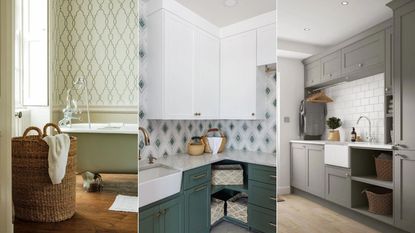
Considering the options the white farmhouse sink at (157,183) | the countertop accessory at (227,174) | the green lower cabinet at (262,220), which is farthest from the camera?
the green lower cabinet at (262,220)

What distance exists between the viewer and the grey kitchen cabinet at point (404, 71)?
949mm

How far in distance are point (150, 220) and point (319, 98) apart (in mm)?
754

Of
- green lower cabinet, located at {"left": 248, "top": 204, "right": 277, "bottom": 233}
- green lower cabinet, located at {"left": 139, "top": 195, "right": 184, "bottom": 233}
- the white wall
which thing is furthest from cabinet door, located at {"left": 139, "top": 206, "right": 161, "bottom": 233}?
the white wall

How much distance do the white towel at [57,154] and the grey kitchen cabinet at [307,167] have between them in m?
0.79

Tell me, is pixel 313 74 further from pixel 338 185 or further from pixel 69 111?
pixel 69 111

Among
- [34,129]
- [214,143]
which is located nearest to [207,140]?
[214,143]

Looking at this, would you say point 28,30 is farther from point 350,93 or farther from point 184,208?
point 350,93

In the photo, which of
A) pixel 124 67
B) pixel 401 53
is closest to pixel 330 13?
pixel 401 53

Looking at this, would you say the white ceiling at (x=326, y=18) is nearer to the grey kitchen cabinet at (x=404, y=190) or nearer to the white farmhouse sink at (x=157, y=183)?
the grey kitchen cabinet at (x=404, y=190)

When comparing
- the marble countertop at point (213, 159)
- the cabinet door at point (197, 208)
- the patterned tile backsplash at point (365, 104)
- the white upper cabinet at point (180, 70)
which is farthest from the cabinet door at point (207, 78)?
the patterned tile backsplash at point (365, 104)

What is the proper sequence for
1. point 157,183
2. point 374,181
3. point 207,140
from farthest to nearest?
point 374,181 → point 207,140 → point 157,183

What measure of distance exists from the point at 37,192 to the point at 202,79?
64cm

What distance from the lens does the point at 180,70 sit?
0.83 m

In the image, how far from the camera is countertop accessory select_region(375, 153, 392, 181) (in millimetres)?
947
